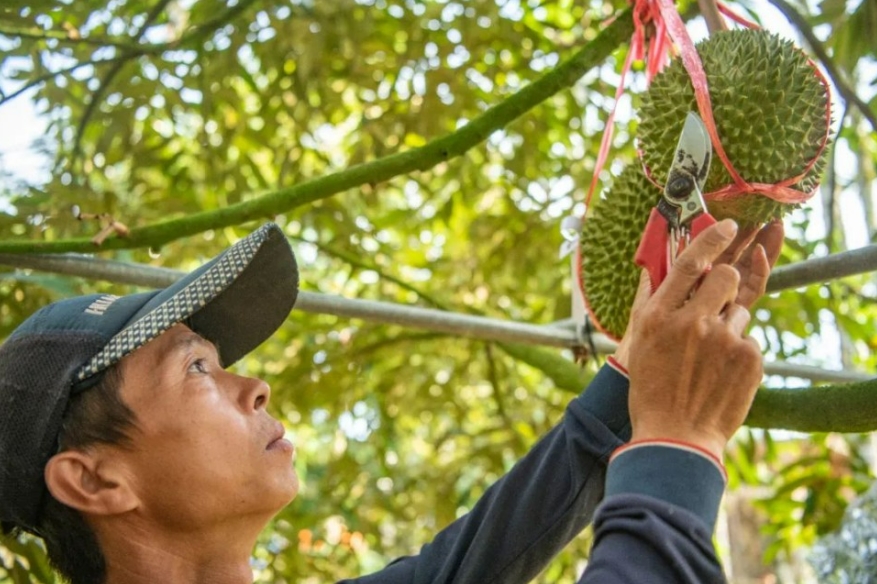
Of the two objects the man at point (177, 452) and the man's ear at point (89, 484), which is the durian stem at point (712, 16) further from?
the man's ear at point (89, 484)

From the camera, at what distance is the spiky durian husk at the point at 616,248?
4.62 ft

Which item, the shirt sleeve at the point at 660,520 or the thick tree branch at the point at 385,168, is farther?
the thick tree branch at the point at 385,168

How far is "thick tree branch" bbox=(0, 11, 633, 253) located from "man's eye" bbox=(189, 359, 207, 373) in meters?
0.27

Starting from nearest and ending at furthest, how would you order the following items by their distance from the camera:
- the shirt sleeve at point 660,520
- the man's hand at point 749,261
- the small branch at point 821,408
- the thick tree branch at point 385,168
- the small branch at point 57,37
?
the shirt sleeve at point 660,520
the small branch at point 821,408
the man's hand at point 749,261
the thick tree branch at point 385,168
the small branch at point 57,37

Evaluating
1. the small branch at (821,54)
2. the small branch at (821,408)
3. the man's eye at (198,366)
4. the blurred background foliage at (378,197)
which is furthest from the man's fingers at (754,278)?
the blurred background foliage at (378,197)

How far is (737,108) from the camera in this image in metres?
1.25

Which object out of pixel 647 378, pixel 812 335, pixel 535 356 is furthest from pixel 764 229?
pixel 812 335

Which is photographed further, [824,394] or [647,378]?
[824,394]

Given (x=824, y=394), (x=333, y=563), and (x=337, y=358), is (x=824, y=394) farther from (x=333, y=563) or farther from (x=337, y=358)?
(x=333, y=563)

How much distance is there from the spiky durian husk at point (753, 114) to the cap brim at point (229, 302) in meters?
0.48

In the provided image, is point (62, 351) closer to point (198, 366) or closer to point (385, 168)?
point (198, 366)

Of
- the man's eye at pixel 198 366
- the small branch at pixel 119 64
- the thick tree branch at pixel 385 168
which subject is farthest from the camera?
the small branch at pixel 119 64

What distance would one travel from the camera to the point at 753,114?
1237 millimetres

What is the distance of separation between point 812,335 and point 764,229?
1634mm
